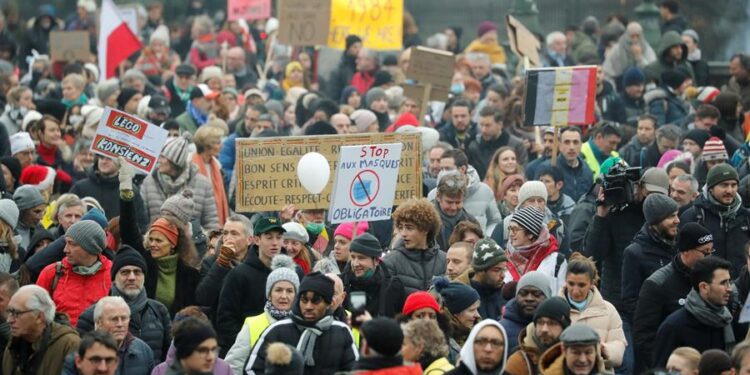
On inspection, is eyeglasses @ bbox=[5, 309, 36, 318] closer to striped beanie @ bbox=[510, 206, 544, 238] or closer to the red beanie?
the red beanie

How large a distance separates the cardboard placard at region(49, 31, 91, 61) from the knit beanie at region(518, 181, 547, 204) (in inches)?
482

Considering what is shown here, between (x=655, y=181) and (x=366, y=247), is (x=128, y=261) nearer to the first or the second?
(x=366, y=247)

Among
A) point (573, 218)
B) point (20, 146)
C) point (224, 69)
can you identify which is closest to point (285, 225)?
point (573, 218)

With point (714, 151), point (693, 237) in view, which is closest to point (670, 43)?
point (714, 151)

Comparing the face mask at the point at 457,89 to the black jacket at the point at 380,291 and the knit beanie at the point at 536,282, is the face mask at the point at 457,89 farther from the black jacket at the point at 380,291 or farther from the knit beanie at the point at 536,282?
the knit beanie at the point at 536,282

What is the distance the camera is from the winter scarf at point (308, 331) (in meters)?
12.1

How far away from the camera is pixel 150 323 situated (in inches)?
520

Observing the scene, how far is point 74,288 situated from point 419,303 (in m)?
2.52

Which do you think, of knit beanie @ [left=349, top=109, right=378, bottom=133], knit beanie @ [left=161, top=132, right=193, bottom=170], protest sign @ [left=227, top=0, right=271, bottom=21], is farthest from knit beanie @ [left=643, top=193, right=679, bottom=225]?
protest sign @ [left=227, top=0, right=271, bottom=21]

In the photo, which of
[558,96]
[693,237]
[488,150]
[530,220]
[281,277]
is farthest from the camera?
[488,150]

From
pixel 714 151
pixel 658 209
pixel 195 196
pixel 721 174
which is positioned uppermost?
pixel 714 151

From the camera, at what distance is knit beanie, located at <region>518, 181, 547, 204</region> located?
621 inches

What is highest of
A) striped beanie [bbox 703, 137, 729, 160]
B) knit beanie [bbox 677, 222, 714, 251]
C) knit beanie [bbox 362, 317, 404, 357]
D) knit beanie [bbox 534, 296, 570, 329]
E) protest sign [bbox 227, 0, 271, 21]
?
protest sign [bbox 227, 0, 271, 21]

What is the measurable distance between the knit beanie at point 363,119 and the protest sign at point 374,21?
4.57 meters
